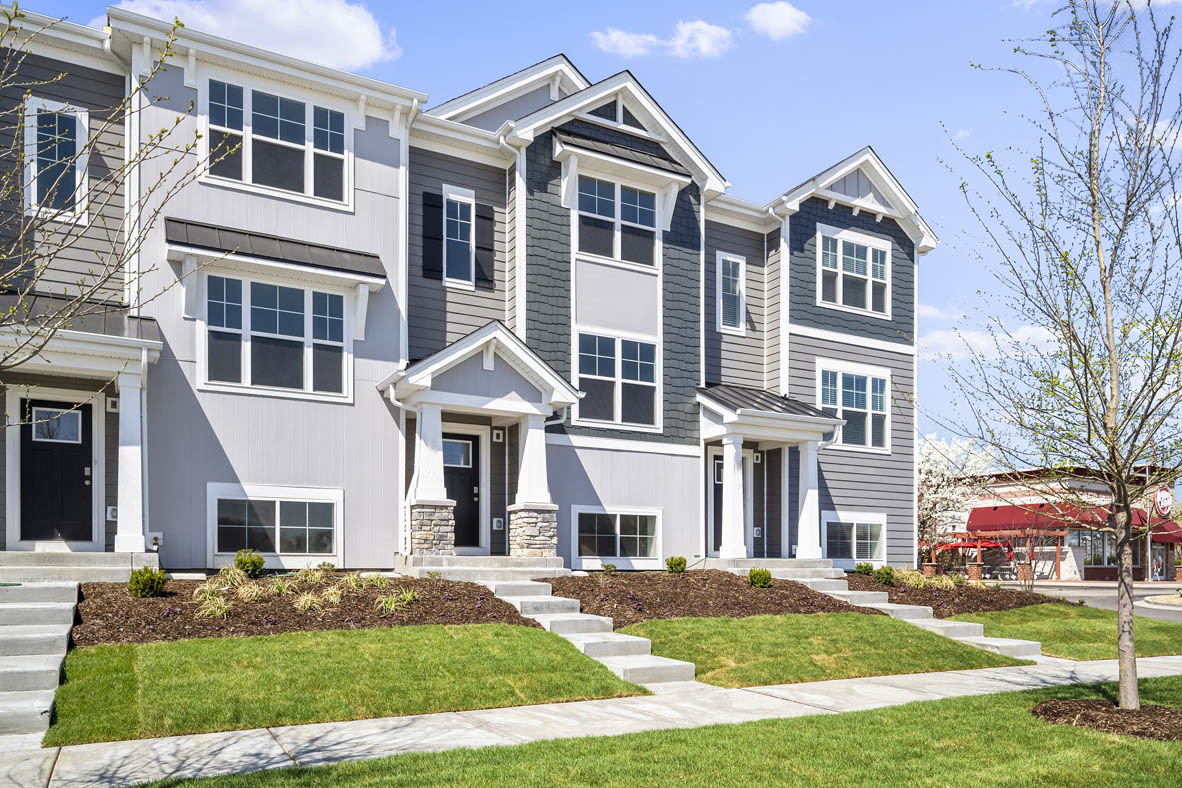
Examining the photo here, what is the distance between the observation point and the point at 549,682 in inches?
388

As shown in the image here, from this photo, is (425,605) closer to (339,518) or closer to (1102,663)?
(339,518)

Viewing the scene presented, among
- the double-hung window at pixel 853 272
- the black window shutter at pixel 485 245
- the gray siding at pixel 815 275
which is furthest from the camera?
the double-hung window at pixel 853 272

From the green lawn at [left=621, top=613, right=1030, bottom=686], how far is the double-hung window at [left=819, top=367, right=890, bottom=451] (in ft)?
25.3

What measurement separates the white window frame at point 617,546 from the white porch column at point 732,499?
124cm

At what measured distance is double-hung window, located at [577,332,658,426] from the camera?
696 inches

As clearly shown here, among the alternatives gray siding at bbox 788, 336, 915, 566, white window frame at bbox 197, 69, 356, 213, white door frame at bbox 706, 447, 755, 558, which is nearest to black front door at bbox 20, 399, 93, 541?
white window frame at bbox 197, 69, 356, 213

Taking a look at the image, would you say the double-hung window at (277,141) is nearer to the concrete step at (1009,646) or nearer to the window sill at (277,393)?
the window sill at (277,393)

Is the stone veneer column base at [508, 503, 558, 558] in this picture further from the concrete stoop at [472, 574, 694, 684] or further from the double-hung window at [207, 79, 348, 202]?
the double-hung window at [207, 79, 348, 202]

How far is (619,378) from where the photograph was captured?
1803 centimetres

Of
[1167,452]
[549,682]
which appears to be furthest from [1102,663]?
[549,682]

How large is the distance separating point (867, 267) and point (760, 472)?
18.1 feet

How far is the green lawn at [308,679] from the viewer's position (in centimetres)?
807

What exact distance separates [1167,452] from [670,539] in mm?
10570

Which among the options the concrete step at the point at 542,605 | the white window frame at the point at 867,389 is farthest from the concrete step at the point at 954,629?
the white window frame at the point at 867,389
